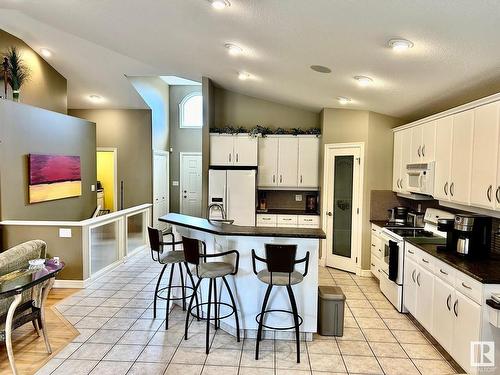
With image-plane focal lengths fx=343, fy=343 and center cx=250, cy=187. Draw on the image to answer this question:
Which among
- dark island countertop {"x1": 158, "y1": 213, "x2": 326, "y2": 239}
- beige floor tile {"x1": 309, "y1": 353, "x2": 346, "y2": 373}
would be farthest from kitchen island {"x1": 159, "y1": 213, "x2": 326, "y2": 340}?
beige floor tile {"x1": 309, "y1": 353, "x2": 346, "y2": 373}

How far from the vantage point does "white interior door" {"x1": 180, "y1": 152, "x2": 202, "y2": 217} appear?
29.3 feet

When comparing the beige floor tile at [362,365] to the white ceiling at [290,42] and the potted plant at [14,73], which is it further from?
the potted plant at [14,73]

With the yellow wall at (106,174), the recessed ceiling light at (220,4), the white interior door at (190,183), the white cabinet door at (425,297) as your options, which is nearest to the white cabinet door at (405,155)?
the white cabinet door at (425,297)

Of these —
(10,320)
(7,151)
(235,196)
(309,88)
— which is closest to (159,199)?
(235,196)

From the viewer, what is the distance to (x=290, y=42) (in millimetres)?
3305

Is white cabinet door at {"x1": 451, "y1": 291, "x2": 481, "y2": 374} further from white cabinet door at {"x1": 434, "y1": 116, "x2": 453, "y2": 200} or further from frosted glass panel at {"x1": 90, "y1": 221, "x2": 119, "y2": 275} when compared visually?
frosted glass panel at {"x1": 90, "y1": 221, "x2": 119, "y2": 275}

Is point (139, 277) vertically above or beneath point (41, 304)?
beneath

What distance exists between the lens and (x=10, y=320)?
266cm

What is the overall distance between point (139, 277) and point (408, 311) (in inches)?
145

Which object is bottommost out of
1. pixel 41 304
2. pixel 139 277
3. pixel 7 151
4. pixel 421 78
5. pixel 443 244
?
pixel 139 277

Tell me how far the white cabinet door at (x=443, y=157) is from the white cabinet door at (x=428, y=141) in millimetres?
95

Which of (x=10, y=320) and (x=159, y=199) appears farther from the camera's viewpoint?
(x=159, y=199)

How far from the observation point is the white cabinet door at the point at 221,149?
6.18 meters

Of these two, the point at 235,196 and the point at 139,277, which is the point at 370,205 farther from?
the point at 139,277
